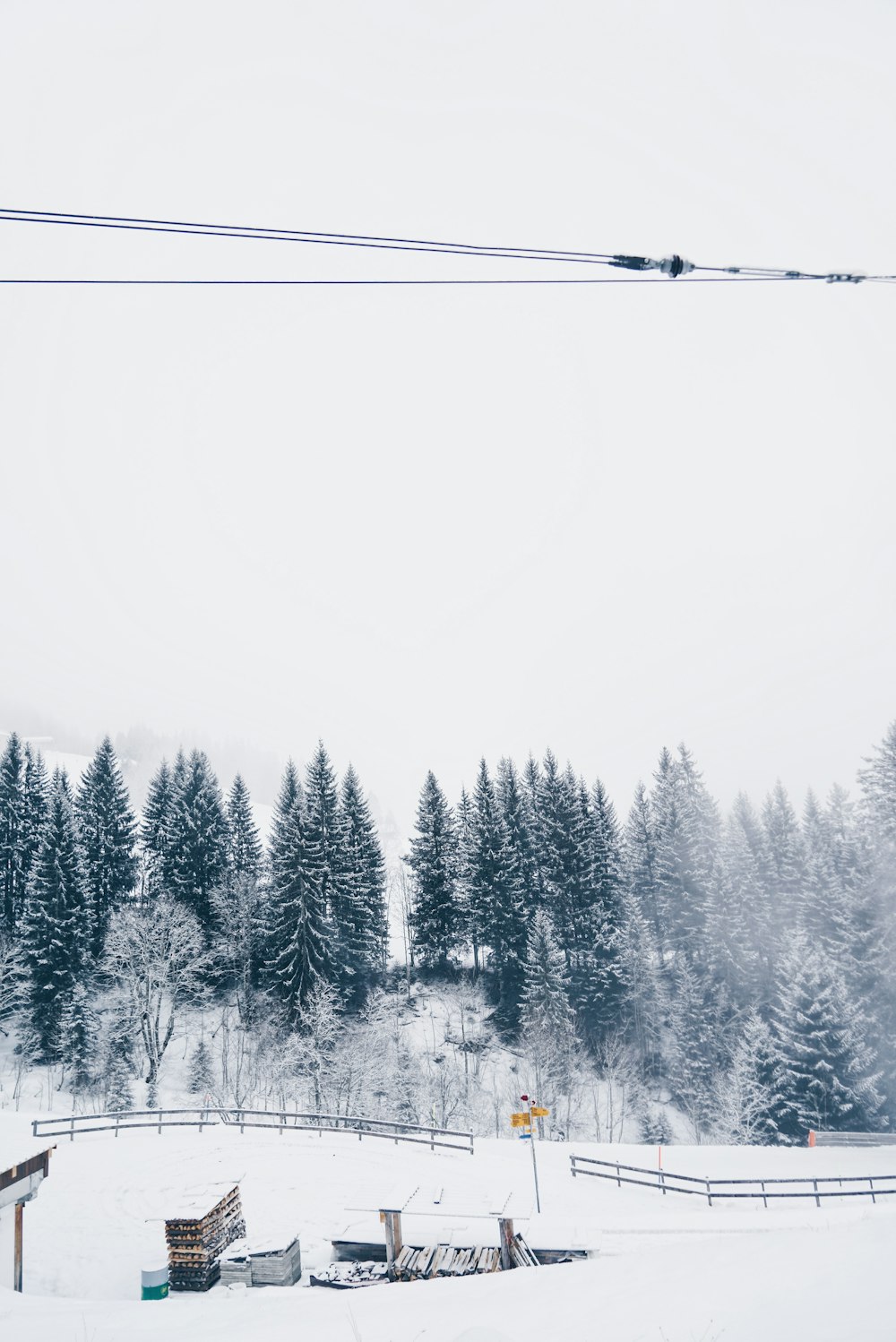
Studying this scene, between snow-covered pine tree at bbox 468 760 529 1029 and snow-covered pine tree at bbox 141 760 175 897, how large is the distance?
23.9 m

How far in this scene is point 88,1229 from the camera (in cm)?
2069

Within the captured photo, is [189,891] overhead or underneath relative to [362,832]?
underneath

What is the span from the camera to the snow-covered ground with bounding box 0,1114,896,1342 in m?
9.88

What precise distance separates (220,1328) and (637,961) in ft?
159

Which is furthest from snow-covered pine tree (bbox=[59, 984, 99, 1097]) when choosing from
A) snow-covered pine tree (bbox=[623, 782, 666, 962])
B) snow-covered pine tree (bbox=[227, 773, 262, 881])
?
snow-covered pine tree (bbox=[623, 782, 666, 962])

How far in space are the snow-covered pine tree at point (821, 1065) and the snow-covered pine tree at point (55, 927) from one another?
41160 millimetres

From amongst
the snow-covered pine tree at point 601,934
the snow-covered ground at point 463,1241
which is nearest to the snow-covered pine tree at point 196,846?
the snow-covered ground at point 463,1241

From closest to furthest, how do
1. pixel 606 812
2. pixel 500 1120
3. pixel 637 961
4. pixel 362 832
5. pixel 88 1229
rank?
pixel 88 1229
pixel 500 1120
pixel 637 961
pixel 362 832
pixel 606 812

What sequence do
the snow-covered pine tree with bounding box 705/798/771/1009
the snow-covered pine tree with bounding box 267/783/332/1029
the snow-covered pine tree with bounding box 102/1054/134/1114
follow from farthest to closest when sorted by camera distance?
1. the snow-covered pine tree with bounding box 705/798/771/1009
2. the snow-covered pine tree with bounding box 267/783/332/1029
3. the snow-covered pine tree with bounding box 102/1054/134/1114

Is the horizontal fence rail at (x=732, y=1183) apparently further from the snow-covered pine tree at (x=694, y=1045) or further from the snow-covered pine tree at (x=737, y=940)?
the snow-covered pine tree at (x=737, y=940)

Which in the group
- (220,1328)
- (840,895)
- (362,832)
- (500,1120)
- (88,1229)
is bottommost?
(500,1120)

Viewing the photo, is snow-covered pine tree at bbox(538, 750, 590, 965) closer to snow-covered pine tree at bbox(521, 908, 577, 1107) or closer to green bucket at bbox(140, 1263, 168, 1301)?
snow-covered pine tree at bbox(521, 908, 577, 1107)

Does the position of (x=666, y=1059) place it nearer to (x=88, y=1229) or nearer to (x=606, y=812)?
(x=606, y=812)

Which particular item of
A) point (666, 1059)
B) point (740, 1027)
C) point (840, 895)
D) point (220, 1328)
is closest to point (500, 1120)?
point (666, 1059)
